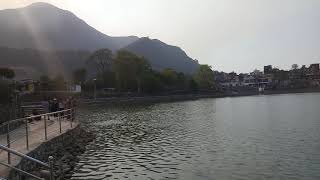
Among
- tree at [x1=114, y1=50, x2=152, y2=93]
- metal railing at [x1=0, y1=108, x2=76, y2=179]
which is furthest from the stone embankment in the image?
tree at [x1=114, y1=50, x2=152, y2=93]

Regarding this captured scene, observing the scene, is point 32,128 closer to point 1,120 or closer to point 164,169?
point 1,120

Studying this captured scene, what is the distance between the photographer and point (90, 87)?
619 ft

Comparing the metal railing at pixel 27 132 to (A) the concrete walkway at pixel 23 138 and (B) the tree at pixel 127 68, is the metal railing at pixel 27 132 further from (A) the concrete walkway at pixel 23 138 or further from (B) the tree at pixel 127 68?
(B) the tree at pixel 127 68

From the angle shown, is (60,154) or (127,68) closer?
(60,154)

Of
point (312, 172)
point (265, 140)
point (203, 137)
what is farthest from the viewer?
point (203, 137)

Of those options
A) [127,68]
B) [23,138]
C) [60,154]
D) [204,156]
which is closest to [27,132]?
[23,138]

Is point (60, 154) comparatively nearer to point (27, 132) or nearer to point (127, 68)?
point (27, 132)

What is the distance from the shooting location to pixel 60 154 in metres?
28.0

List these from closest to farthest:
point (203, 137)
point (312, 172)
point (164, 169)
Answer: point (312, 172) < point (164, 169) < point (203, 137)

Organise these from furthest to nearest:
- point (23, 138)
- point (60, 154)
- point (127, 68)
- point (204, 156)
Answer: point (127, 68) → point (204, 156) → point (60, 154) → point (23, 138)

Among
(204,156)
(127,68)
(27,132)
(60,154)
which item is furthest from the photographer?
(127,68)

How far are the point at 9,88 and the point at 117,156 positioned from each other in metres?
13.4

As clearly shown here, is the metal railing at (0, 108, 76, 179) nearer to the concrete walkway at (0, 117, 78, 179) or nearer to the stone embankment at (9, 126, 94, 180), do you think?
the concrete walkway at (0, 117, 78, 179)

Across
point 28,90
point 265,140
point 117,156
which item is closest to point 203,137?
point 265,140
